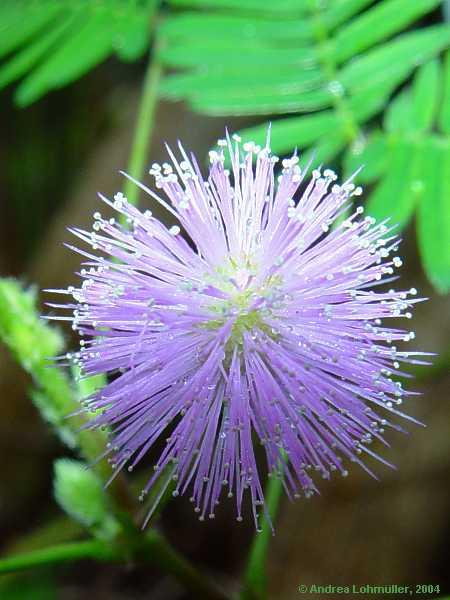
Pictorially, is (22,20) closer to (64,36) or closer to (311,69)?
(64,36)

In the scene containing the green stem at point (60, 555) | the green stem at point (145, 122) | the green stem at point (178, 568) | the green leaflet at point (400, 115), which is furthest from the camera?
the green stem at point (145, 122)

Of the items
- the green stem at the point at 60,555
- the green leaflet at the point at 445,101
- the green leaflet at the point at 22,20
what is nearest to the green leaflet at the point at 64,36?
the green leaflet at the point at 22,20

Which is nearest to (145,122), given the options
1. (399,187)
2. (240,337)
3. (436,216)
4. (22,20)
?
(22,20)

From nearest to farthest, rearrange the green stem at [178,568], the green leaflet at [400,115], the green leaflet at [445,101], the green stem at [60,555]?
the green stem at [60,555], the green stem at [178,568], the green leaflet at [445,101], the green leaflet at [400,115]

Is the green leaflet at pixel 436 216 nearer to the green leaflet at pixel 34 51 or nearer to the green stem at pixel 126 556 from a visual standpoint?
the green stem at pixel 126 556

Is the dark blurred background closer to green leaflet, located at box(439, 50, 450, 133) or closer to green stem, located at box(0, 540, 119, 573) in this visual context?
green stem, located at box(0, 540, 119, 573)

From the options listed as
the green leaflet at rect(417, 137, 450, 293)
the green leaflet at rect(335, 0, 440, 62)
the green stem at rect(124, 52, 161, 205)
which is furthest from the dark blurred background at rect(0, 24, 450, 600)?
the green leaflet at rect(335, 0, 440, 62)
